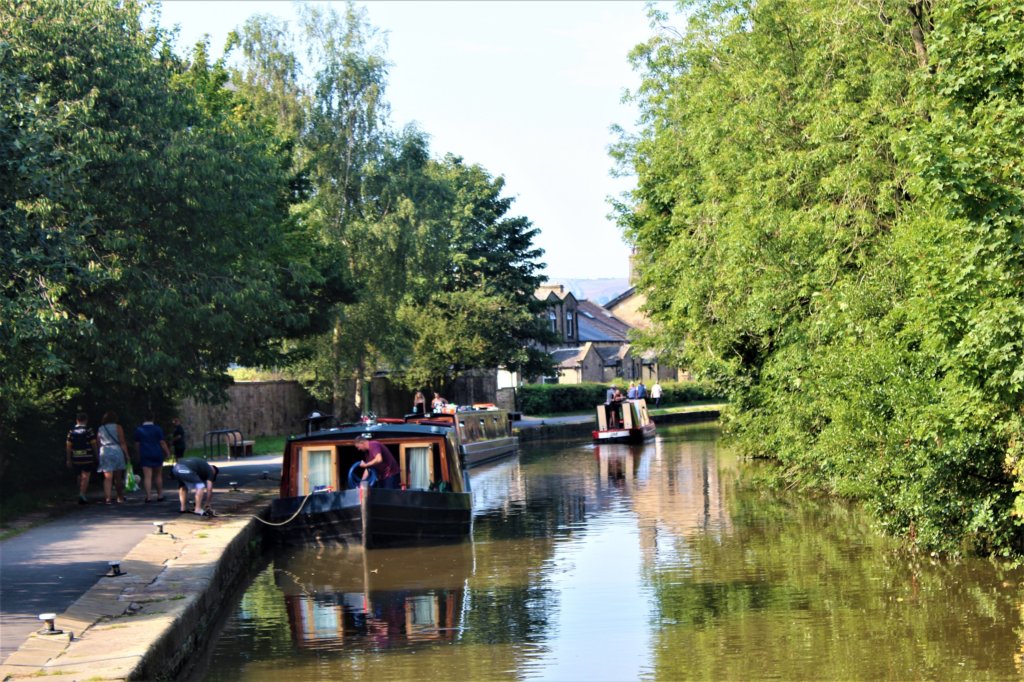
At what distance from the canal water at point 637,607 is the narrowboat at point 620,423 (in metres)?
19.6

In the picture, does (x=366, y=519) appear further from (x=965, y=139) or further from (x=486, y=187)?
(x=486, y=187)

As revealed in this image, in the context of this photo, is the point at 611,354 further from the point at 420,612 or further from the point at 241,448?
the point at 420,612

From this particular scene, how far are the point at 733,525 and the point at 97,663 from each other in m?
13.2

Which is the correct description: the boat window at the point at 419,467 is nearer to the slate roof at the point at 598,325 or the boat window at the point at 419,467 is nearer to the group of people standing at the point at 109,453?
the group of people standing at the point at 109,453

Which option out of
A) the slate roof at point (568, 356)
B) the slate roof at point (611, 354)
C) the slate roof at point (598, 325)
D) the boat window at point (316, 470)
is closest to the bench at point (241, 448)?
the boat window at point (316, 470)

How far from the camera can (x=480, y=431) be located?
38156 millimetres

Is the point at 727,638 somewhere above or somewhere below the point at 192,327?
below

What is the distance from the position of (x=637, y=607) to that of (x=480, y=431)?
2410 centimetres

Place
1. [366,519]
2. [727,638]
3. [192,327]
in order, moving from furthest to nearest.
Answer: [192,327] → [366,519] → [727,638]

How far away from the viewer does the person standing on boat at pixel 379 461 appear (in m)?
19.4

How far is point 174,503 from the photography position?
68.9ft

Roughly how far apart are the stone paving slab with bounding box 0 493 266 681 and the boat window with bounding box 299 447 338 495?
254 cm

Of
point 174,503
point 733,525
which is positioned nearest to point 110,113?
point 174,503

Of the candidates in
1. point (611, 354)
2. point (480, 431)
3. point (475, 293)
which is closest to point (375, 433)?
point (480, 431)
